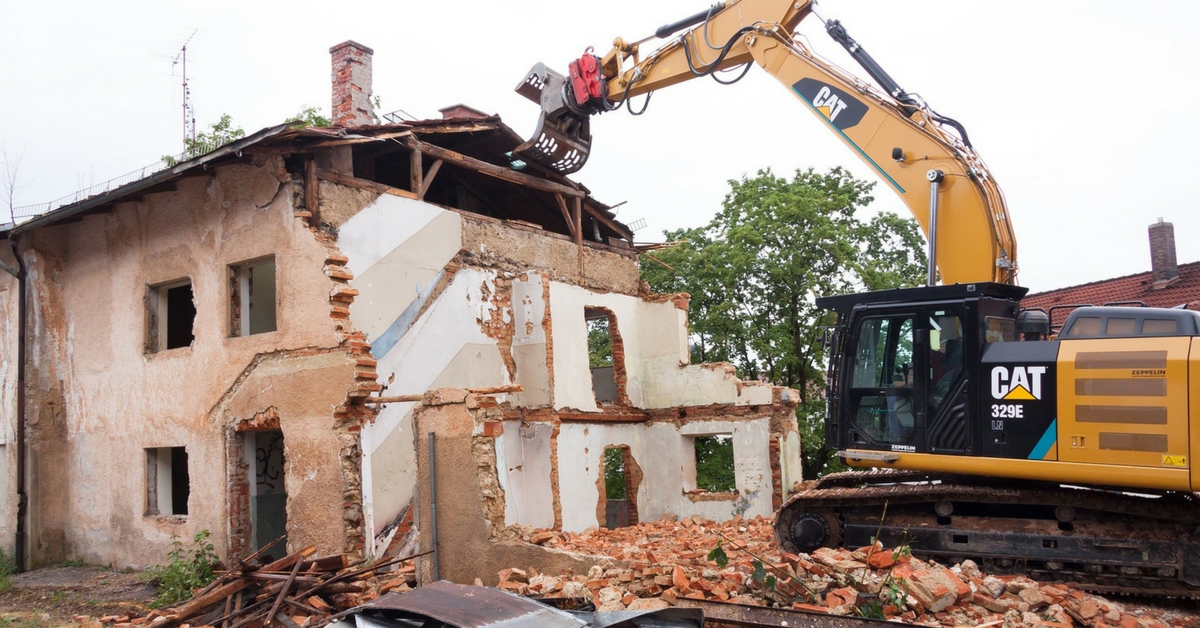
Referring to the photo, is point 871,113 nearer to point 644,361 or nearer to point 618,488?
point 644,361

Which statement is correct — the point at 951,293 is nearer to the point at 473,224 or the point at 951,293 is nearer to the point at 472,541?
the point at 472,541

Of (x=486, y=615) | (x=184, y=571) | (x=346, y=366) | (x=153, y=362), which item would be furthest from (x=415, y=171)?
(x=486, y=615)

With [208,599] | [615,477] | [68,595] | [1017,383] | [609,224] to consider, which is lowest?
[615,477]

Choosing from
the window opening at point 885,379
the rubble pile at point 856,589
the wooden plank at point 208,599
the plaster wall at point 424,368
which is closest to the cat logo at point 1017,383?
the window opening at point 885,379

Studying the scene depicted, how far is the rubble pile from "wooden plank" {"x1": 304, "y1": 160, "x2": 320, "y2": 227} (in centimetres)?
536

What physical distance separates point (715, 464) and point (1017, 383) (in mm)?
15033

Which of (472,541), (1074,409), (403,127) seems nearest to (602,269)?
(403,127)

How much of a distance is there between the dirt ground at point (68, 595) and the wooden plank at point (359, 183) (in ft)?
17.5

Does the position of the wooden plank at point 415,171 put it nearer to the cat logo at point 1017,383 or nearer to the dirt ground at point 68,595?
the dirt ground at point 68,595

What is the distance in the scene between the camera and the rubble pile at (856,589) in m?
6.65

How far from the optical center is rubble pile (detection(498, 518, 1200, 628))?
262 inches

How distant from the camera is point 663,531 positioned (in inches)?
499

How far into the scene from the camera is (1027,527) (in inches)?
313

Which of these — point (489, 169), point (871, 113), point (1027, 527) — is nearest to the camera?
point (1027, 527)
